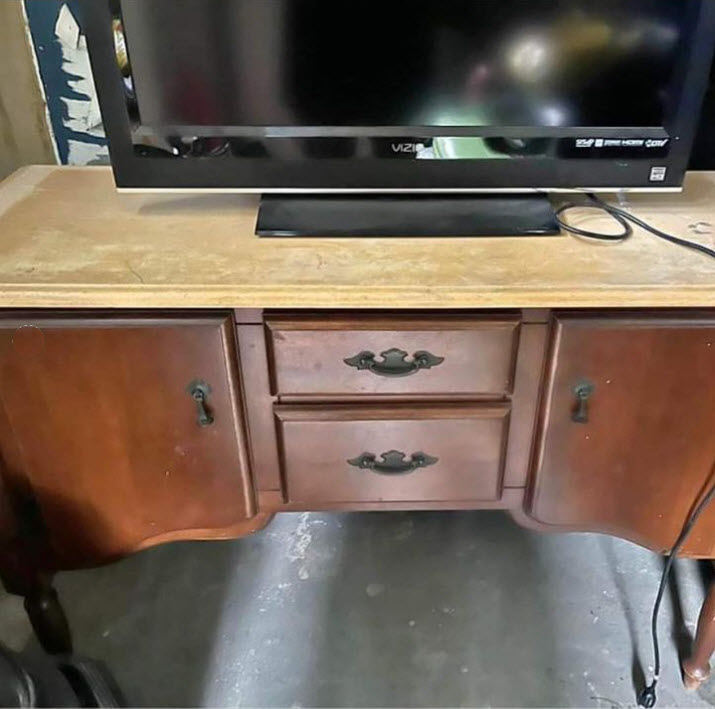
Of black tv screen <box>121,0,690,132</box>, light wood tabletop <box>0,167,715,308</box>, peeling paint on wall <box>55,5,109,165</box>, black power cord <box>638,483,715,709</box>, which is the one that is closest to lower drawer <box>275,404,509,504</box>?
light wood tabletop <box>0,167,715,308</box>

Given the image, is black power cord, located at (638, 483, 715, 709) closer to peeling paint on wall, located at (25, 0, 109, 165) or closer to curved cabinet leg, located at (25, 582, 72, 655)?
curved cabinet leg, located at (25, 582, 72, 655)

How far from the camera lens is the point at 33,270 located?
0.88 m

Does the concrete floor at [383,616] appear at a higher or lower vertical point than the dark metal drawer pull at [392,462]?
lower

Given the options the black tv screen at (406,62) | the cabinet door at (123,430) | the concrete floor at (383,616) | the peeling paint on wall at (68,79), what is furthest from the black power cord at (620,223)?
the peeling paint on wall at (68,79)

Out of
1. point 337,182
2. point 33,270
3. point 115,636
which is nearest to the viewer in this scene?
point 33,270

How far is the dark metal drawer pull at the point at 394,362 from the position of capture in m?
0.91

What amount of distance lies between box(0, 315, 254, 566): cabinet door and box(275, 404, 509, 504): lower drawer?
0.28ft

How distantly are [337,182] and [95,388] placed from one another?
17.6 inches

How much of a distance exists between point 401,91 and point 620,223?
0.37m

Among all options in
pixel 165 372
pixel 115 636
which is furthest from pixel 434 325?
pixel 115 636

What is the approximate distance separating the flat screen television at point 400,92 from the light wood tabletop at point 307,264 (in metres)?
0.08

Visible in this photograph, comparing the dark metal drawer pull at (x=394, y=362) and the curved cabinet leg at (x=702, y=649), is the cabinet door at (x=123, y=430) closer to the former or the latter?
the dark metal drawer pull at (x=394, y=362)

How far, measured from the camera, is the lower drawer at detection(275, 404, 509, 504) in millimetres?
960

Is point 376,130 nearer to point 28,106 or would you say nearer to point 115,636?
point 28,106
